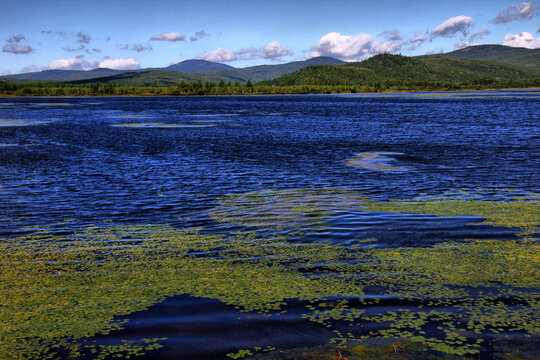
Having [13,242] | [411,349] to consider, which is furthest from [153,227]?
[411,349]

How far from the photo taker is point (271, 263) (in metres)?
10.5

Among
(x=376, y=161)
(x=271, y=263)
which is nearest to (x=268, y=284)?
(x=271, y=263)

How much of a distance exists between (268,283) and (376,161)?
1971 centimetres

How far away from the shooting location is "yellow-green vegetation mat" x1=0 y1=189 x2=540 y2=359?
7168 mm

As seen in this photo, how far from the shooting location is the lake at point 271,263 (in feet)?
23.2

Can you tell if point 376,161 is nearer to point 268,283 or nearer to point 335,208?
point 335,208

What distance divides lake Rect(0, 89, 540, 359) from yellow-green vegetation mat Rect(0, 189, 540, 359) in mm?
40

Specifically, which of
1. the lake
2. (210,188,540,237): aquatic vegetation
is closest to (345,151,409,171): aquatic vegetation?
the lake

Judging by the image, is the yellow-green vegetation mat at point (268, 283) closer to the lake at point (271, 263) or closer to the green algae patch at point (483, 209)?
the lake at point (271, 263)

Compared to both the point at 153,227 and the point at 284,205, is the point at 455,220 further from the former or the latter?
the point at 153,227

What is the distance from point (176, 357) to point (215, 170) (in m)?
18.9

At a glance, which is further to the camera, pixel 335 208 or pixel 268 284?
pixel 335 208

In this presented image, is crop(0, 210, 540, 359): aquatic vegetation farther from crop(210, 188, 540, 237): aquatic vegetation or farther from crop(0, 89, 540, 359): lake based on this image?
crop(210, 188, 540, 237): aquatic vegetation

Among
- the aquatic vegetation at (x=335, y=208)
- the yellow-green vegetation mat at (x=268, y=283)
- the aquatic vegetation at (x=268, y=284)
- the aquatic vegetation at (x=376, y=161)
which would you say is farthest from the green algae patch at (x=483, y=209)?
the aquatic vegetation at (x=376, y=161)
